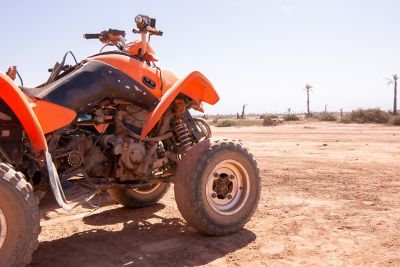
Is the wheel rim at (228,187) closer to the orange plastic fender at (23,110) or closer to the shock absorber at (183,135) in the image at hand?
the shock absorber at (183,135)

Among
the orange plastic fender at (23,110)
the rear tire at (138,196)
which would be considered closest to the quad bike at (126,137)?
the orange plastic fender at (23,110)

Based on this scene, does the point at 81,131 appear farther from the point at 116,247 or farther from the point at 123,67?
the point at 116,247

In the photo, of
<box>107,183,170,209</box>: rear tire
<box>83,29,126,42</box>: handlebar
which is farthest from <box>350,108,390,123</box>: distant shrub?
<box>83,29,126,42</box>: handlebar

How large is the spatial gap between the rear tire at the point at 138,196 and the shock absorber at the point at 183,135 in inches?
49.7

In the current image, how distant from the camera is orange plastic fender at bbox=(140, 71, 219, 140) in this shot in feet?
15.3

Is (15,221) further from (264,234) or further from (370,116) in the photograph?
(370,116)

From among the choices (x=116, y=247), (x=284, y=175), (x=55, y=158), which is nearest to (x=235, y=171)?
(x=116, y=247)

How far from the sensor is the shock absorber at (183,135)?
5.12m

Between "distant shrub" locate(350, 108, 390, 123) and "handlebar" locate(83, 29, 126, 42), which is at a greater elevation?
"handlebar" locate(83, 29, 126, 42)

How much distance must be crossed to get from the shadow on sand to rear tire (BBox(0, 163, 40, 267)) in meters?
0.84

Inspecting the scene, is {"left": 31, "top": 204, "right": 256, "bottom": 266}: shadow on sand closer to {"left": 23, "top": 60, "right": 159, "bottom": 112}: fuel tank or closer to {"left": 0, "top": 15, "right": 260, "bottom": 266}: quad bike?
{"left": 0, "top": 15, "right": 260, "bottom": 266}: quad bike

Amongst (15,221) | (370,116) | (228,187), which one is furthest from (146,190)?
(370,116)

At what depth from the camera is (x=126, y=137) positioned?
472 centimetres

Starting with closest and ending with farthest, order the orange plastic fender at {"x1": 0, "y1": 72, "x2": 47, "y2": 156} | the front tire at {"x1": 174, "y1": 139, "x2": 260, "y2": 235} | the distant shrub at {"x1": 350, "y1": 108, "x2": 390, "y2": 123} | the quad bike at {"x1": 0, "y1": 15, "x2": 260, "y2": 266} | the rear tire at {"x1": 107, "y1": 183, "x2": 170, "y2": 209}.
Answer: the orange plastic fender at {"x1": 0, "y1": 72, "x2": 47, "y2": 156}
the quad bike at {"x1": 0, "y1": 15, "x2": 260, "y2": 266}
the front tire at {"x1": 174, "y1": 139, "x2": 260, "y2": 235}
the rear tire at {"x1": 107, "y1": 183, "x2": 170, "y2": 209}
the distant shrub at {"x1": 350, "y1": 108, "x2": 390, "y2": 123}
